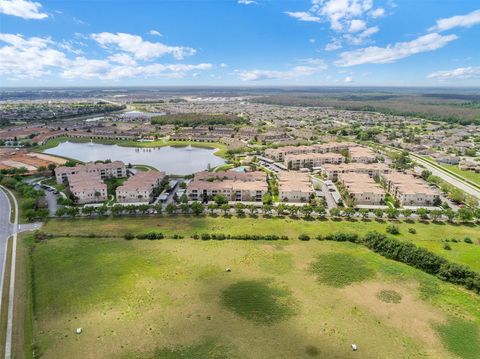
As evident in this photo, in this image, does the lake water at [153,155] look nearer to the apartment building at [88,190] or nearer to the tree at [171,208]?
the apartment building at [88,190]

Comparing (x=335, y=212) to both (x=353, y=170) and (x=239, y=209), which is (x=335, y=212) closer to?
(x=239, y=209)

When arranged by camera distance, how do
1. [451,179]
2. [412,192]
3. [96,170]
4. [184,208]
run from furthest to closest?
A: [451,179] → [96,170] → [412,192] → [184,208]

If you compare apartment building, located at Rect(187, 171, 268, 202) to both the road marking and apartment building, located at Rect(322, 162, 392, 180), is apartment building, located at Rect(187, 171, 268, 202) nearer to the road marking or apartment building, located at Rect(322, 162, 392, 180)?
apartment building, located at Rect(322, 162, 392, 180)

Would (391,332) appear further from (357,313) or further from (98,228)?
(98,228)

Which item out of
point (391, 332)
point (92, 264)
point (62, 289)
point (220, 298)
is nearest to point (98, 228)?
point (92, 264)

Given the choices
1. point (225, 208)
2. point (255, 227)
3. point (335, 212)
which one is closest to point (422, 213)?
point (335, 212)

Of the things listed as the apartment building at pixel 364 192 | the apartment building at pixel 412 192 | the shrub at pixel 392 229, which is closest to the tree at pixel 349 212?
the shrub at pixel 392 229

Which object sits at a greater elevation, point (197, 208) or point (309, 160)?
point (309, 160)
